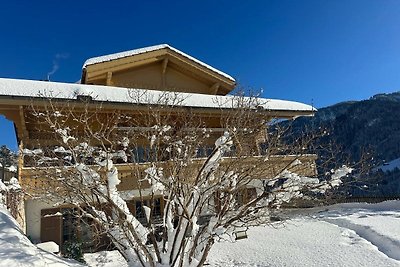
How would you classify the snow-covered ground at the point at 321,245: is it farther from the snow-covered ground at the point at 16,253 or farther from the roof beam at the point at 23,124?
the roof beam at the point at 23,124

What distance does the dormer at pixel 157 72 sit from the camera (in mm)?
14305

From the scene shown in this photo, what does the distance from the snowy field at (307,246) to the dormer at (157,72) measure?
810 centimetres

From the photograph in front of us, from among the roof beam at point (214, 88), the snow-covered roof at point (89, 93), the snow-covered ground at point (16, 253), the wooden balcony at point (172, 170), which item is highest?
the roof beam at point (214, 88)

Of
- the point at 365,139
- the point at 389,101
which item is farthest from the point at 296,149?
the point at 389,101

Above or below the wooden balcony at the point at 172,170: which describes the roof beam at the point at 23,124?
above

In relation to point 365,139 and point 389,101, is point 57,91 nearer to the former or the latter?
point 365,139

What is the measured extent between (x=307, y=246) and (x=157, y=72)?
11.1 m

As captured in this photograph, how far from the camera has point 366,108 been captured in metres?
75.2

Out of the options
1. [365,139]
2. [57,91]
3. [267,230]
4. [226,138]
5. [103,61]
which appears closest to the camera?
[226,138]

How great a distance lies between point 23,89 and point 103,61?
14.0 feet

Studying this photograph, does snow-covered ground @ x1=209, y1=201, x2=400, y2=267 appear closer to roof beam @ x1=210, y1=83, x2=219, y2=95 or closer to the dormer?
roof beam @ x1=210, y1=83, x2=219, y2=95

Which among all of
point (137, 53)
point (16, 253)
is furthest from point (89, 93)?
point (16, 253)

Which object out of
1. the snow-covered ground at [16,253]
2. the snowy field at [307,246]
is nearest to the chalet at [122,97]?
→ the snow-covered ground at [16,253]

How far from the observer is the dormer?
563 inches
